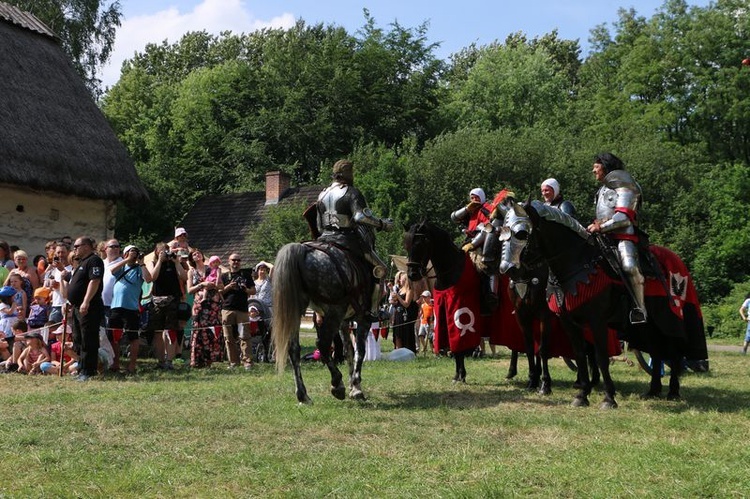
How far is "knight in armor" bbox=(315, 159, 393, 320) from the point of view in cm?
951

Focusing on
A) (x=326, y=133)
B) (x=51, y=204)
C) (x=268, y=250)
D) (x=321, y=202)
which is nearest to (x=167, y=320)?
(x=321, y=202)

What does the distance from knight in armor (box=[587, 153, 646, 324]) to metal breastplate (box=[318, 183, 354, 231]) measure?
2.67 m

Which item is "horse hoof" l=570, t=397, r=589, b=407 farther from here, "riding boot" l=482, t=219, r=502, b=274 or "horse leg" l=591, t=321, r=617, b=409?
"riding boot" l=482, t=219, r=502, b=274

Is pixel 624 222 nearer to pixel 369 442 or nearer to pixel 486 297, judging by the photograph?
pixel 486 297

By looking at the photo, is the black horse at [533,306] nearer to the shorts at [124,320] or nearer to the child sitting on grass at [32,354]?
the shorts at [124,320]

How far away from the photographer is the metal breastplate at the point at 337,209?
31.3 feet

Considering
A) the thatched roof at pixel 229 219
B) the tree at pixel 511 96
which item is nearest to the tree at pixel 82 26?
the thatched roof at pixel 229 219

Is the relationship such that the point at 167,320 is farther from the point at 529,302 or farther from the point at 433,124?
the point at 433,124

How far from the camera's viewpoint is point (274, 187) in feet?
130

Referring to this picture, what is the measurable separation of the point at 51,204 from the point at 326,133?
25550mm

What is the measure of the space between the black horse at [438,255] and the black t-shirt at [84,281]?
4404 mm

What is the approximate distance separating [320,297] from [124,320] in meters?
4.67

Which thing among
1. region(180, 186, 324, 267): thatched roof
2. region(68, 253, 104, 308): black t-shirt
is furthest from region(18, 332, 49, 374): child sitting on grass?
region(180, 186, 324, 267): thatched roof

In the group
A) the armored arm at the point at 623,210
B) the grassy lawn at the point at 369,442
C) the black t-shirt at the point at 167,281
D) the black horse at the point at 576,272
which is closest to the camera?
the grassy lawn at the point at 369,442
